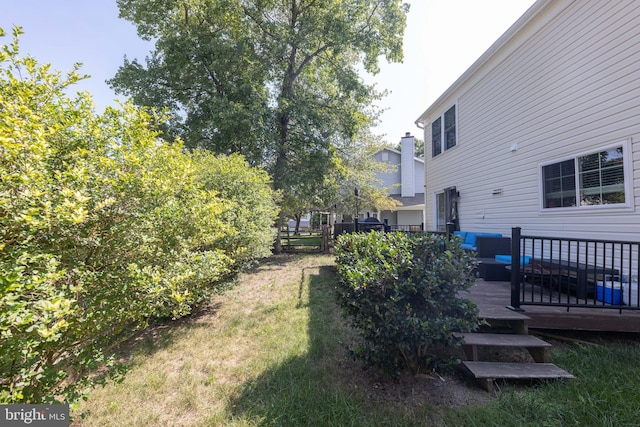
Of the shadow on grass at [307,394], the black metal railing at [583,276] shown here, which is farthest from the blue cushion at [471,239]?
the shadow on grass at [307,394]

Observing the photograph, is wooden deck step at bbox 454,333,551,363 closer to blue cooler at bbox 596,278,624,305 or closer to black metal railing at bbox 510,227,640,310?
black metal railing at bbox 510,227,640,310

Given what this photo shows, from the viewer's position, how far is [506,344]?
2.80m

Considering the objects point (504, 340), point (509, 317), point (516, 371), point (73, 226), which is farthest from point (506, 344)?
point (73, 226)

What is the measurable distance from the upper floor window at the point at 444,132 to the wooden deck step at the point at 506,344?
281 inches

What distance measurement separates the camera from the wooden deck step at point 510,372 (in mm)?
2512

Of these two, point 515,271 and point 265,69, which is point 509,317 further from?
point 265,69

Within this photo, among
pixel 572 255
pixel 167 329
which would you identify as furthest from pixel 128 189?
pixel 572 255

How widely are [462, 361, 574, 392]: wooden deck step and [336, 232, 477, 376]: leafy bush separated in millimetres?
479

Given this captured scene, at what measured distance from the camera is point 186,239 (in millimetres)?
3020

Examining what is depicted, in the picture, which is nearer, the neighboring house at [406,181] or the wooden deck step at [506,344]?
the wooden deck step at [506,344]

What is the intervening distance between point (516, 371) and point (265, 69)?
12.0 meters

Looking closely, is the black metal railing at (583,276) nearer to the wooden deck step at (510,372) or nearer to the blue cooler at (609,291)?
the blue cooler at (609,291)

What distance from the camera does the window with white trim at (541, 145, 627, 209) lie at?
4.15 m

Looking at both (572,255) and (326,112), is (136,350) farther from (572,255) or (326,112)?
(326,112)
